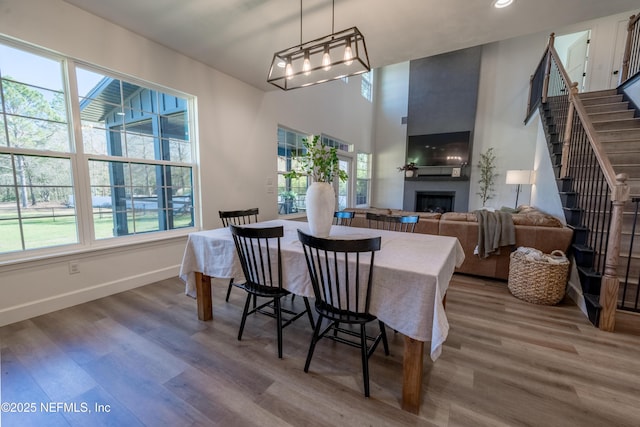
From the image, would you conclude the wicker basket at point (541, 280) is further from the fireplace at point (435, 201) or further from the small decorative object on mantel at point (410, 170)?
the small decorative object on mantel at point (410, 170)

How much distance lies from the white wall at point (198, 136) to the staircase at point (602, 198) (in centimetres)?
415

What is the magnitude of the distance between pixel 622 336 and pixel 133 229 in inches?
188

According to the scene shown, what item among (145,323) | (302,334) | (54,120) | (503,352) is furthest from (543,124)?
(54,120)

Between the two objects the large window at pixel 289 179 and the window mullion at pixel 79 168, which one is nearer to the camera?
the window mullion at pixel 79 168

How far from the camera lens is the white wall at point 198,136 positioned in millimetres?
2262

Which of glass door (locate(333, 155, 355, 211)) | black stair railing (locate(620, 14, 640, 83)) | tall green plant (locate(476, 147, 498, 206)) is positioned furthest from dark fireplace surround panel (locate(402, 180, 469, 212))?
black stair railing (locate(620, 14, 640, 83))

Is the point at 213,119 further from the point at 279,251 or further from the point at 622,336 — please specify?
the point at 622,336

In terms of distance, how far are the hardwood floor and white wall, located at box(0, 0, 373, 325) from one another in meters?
0.36

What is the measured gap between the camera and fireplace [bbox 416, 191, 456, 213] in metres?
7.09

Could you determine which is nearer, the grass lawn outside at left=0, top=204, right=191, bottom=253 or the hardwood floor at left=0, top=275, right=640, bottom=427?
the hardwood floor at left=0, top=275, right=640, bottom=427

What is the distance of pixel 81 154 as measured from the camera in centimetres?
258

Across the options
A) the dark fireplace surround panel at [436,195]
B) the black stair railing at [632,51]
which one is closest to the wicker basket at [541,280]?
the black stair railing at [632,51]

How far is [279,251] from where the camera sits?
171 centimetres

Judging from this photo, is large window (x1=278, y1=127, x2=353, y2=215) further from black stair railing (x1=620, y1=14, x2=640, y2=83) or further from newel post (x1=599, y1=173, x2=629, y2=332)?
black stair railing (x1=620, y1=14, x2=640, y2=83)
